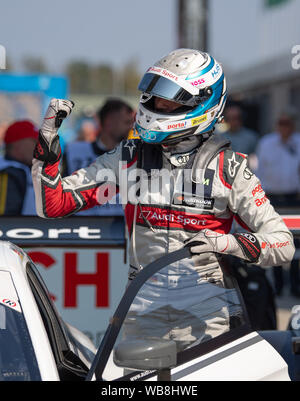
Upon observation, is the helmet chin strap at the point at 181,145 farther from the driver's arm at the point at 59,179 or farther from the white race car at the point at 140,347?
the white race car at the point at 140,347

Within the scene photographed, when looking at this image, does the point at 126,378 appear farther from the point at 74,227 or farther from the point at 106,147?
the point at 106,147

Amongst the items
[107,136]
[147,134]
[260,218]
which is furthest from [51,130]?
[107,136]

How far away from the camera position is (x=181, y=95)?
3.15 metres

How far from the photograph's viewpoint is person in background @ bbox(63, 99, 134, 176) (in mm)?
6145

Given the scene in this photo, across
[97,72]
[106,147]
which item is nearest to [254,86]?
[97,72]

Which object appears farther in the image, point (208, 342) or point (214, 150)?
point (214, 150)

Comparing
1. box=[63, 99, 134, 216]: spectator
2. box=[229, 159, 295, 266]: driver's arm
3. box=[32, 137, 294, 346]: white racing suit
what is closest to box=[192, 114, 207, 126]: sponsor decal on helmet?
box=[32, 137, 294, 346]: white racing suit

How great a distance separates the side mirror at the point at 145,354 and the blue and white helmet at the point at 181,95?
123 centimetres

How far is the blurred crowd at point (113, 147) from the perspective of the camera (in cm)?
519

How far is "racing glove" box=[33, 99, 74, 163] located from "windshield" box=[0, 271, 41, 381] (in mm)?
679
